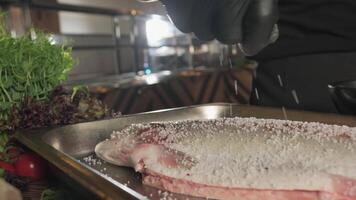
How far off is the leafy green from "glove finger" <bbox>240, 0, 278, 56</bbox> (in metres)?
0.48

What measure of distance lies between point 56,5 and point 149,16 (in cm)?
121

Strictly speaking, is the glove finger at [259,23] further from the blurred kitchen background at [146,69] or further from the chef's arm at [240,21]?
the blurred kitchen background at [146,69]

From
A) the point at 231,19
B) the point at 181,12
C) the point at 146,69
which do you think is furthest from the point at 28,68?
the point at 146,69

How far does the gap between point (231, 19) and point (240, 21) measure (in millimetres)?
21

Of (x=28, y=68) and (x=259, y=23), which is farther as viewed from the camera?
(x=28, y=68)

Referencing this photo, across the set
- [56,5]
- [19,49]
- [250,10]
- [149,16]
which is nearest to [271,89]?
[250,10]

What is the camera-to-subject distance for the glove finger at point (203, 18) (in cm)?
81

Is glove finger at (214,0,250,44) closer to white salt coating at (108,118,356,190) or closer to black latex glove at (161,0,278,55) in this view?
black latex glove at (161,0,278,55)

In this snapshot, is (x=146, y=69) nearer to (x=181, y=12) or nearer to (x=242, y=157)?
(x=181, y=12)

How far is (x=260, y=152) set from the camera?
0.62 meters

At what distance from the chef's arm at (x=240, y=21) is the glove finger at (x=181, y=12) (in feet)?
0.11

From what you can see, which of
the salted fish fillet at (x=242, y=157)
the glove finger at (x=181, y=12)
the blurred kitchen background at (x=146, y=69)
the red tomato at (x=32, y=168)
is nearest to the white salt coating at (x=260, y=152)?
the salted fish fillet at (x=242, y=157)

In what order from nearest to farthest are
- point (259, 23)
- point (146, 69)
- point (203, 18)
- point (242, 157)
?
point (242, 157) → point (259, 23) → point (203, 18) → point (146, 69)

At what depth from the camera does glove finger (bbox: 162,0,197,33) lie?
89 cm
